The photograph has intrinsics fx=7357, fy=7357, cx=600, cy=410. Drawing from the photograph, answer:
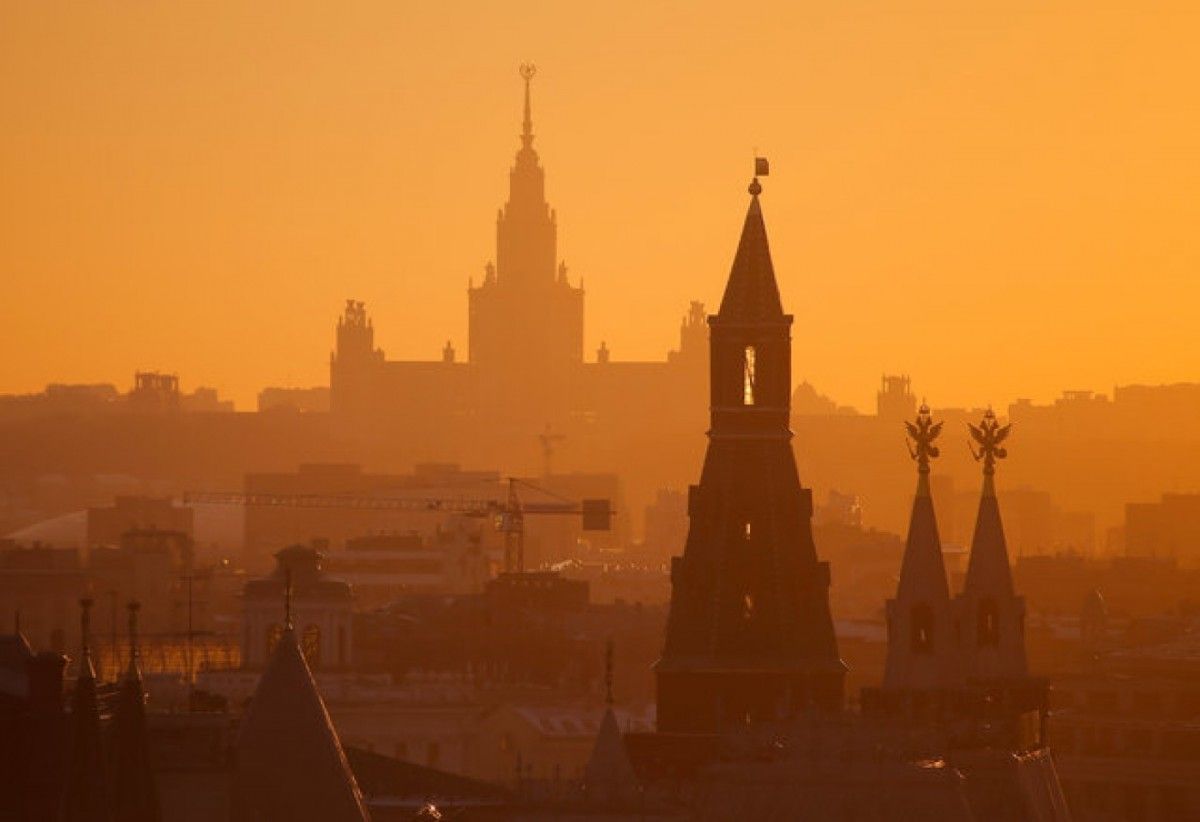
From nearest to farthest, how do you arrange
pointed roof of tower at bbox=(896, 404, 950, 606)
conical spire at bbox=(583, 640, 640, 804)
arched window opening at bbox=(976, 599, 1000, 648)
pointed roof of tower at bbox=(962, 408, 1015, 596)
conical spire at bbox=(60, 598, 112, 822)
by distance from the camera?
1. conical spire at bbox=(60, 598, 112, 822)
2. conical spire at bbox=(583, 640, 640, 804)
3. pointed roof of tower at bbox=(896, 404, 950, 606)
4. arched window opening at bbox=(976, 599, 1000, 648)
5. pointed roof of tower at bbox=(962, 408, 1015, 596)

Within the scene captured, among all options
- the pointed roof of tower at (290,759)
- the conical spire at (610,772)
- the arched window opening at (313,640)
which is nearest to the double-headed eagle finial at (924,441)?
the conical spire at (610,772)

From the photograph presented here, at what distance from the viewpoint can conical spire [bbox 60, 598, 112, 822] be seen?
6141 cm

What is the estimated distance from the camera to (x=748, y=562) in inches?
3903

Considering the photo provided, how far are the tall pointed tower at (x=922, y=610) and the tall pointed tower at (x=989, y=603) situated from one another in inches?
12.7

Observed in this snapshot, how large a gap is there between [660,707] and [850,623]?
88122 mm

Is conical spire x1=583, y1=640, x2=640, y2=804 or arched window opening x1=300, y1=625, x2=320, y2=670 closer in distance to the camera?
conical spire x1=583, y1=640, x2=640, y2=804

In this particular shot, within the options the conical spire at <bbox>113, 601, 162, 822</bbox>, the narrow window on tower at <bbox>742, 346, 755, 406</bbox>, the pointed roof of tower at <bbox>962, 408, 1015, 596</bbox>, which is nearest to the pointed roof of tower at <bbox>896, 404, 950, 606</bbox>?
the pointed roof of tower at <bbox>962, 408, 1015, 596</bbox>

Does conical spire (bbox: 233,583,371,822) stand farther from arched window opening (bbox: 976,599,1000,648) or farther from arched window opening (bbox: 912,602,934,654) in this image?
arched window opening (bbox: 976,599,1000,648)

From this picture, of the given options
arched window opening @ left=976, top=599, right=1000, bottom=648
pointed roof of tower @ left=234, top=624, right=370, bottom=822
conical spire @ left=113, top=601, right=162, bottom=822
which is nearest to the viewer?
conical spire @ left=113, top=601, right=162, bottom=822

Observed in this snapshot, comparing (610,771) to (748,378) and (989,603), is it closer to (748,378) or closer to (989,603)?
(748,378)

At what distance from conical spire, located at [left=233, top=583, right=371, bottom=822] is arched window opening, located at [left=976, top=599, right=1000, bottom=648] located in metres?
35.2

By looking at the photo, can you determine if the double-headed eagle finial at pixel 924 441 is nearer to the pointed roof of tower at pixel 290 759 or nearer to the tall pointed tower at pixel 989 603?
the tall pointed tower at pixel 989 603

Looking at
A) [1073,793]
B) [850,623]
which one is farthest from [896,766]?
[850,623]

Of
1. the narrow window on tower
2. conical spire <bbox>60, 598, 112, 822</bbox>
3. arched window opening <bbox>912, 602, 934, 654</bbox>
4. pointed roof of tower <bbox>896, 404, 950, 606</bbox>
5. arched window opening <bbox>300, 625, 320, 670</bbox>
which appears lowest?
conical spire <bbox>60, 598, 112, 822</bbox>
